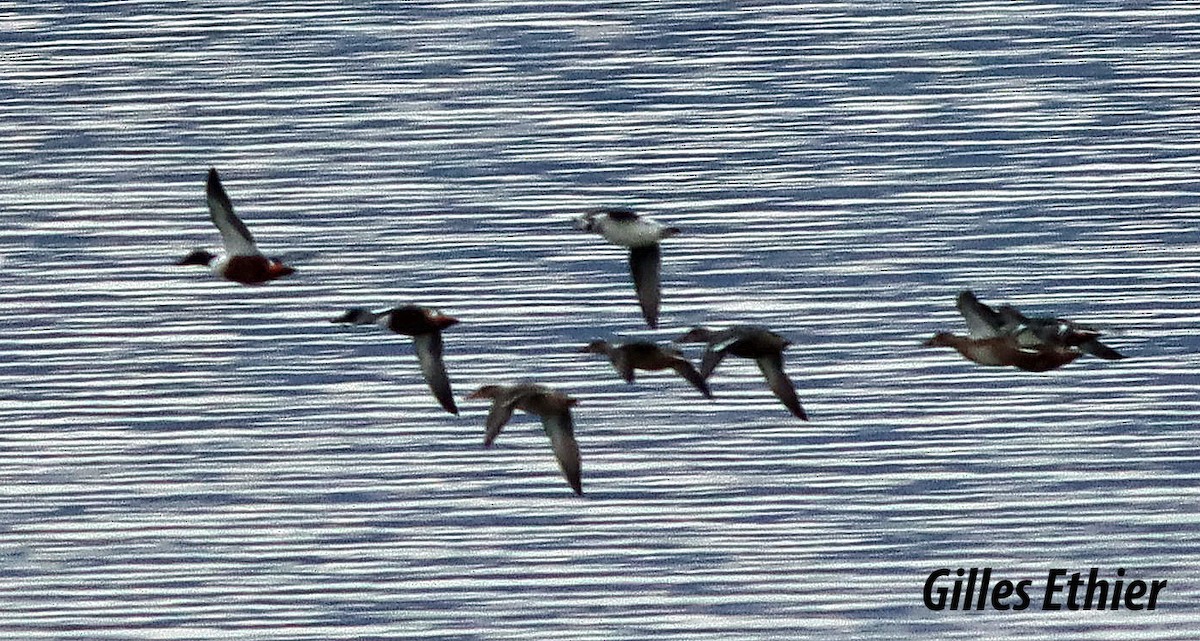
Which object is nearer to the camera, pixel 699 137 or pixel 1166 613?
pixel 1166 613

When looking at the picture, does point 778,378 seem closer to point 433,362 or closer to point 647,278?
point 647,278

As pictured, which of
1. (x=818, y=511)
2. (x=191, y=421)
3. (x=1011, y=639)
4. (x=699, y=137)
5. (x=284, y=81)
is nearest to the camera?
(x=1011, y=639)

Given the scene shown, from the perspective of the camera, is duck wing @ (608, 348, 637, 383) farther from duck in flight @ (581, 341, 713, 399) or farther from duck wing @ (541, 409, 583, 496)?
duck wing @ (541, 409, 583, 496)

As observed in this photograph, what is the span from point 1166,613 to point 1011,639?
770 millimetres

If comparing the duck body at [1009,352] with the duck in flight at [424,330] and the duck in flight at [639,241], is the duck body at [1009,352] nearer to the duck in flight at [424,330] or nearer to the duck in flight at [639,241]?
the duck in flight at [639,241]

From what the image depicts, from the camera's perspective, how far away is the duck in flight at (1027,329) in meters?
14.7

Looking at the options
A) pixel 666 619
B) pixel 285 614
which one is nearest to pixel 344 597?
pixel 285 614

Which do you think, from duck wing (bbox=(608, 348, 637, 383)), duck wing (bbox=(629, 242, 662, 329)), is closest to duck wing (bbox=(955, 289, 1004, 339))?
duck wing (bbox=(629, 242, 662, 329))

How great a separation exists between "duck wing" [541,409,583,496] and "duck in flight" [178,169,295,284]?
1458 millimetres

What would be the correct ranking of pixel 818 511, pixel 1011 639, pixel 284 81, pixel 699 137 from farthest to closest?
1. pixel 284 81
2. pixel 699 137
3. pixel 818 511
4. pixel 1011 639

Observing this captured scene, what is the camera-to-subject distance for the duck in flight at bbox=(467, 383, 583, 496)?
14.6 m

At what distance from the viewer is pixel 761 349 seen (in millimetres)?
15445

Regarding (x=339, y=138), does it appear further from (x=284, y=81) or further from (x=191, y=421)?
(x=191, y=421)

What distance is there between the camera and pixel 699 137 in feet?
79.4
